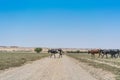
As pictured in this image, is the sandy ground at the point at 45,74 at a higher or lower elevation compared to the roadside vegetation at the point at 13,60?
lower

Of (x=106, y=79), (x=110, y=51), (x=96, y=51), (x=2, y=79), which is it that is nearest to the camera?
(x=2, y=79)

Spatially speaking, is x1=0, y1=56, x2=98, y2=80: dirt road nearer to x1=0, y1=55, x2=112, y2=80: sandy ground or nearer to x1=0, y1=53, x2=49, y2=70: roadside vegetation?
x1=0, y1=55, x2=112, y2=80: sandy ground

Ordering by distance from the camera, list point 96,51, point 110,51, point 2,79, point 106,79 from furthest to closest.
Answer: point 96,51 < point 110,51 < point 106,79 < point 2,79

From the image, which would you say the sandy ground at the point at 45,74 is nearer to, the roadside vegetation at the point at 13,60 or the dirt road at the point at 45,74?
the dirt road at the point at 45,74

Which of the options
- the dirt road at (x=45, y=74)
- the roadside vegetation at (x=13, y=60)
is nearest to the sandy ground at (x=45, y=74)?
the dirt road at (x=45, y=74)

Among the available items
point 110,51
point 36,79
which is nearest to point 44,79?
point 36,79

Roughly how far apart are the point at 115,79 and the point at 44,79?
219 inches

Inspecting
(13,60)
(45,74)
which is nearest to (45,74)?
(45,74)

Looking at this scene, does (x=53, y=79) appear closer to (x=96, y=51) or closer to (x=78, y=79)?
(x=78, y=79)

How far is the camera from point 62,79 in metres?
20.5

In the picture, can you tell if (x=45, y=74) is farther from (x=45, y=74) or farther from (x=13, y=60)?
(x=13, y=60)

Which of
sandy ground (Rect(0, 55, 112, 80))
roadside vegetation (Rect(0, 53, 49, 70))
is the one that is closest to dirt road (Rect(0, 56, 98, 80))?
sandy ground (Rect(0, 55, 112, 80))

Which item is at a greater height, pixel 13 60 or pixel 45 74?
pixel 13 60

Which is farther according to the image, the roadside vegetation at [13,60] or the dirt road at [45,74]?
the roadside vegetation at [13,60]
